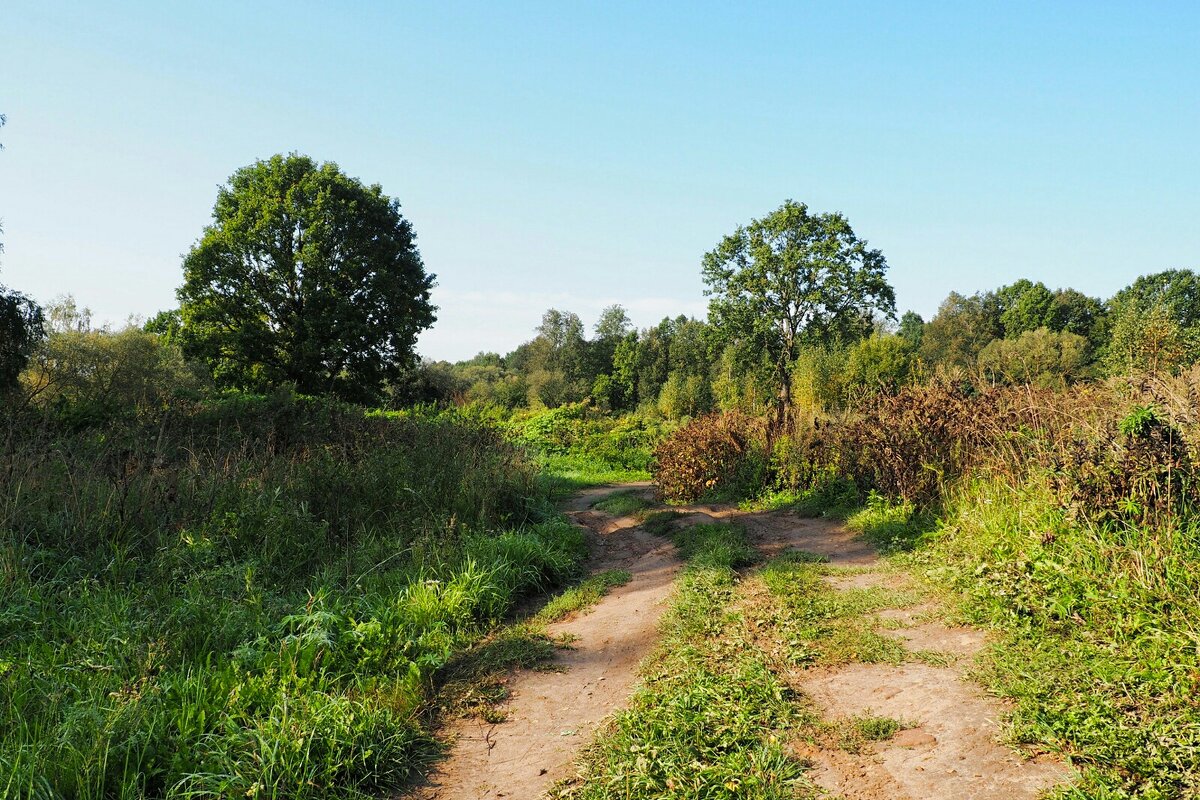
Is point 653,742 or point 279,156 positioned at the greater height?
point 279,156

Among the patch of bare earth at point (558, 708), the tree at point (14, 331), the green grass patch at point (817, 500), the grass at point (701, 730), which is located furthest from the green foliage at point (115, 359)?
the grass at point (701, 730)

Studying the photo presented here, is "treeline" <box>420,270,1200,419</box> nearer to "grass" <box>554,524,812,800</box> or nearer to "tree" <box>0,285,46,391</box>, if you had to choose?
"grass" <box>554,524,812,800</box>

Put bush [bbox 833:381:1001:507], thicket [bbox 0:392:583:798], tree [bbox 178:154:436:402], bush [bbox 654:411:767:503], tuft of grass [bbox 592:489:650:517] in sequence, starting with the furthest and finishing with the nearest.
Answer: tree [bbox 178:154:436:402]
bush [bbox 654:411:767:503]
tuft of grass [bbox 592:489:650:517]
bush [bbox 833:381:1001:507]
thicket [bbox 0:392:583:798]

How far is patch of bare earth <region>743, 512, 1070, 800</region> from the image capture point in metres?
2.71

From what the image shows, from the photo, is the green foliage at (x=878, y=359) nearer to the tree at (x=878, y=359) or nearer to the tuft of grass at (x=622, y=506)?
the tree at (x=878, y=359)

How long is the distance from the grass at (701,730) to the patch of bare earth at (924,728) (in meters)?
0.19

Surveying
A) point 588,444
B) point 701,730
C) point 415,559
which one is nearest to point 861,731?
point 701,730

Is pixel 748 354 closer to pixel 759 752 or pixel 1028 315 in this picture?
pixel 759 752

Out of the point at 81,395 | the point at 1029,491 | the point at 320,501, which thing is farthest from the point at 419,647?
the point at 81,395

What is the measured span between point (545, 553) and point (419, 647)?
2.40 m

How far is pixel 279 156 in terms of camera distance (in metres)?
26.0

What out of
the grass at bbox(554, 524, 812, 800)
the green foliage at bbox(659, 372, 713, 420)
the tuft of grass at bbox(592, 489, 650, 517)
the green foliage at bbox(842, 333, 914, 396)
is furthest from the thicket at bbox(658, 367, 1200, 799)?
the green foliage at bbox(659, 372, 713, 420)

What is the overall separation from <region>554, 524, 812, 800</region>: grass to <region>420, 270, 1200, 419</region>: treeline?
5034mm

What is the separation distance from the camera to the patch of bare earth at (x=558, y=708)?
10.4ft
